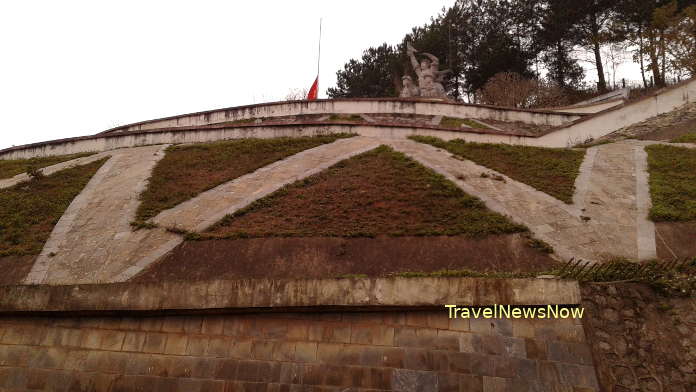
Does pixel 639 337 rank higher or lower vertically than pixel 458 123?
lower

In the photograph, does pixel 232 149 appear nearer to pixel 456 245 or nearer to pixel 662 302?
pixel 456 245

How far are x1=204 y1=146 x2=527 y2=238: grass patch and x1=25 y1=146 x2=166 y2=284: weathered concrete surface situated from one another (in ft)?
6.04

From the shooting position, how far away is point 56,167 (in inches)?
530

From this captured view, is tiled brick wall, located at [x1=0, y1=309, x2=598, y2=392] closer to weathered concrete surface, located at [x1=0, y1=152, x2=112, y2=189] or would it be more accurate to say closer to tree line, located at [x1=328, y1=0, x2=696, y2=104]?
weathered concrete surface, located at [x1=0, y1=152, x2=112, y2=189]

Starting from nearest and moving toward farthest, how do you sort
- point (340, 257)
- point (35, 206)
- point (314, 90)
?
point (340, 257)
point (35, 206)
point (314, 90)

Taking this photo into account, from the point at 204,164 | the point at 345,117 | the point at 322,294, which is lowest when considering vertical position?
the point at 322,294

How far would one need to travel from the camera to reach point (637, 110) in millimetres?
15039

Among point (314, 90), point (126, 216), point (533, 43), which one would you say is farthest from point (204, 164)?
point (533, 43)

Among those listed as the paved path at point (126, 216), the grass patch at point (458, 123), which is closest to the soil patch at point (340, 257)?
the paved path at point (126, 216)

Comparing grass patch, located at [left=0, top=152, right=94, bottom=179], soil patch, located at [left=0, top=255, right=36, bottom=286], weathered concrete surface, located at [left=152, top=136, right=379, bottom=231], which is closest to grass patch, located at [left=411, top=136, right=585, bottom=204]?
weathered concrete surface, located at [left=152, top=136, right=379, bottom=231]

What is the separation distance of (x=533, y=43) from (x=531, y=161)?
20.0 metres

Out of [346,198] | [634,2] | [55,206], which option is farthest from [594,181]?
[634,2]

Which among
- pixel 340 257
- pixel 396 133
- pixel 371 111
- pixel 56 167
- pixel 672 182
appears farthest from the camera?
pixel 371 111

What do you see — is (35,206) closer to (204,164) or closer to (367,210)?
(204,164)
